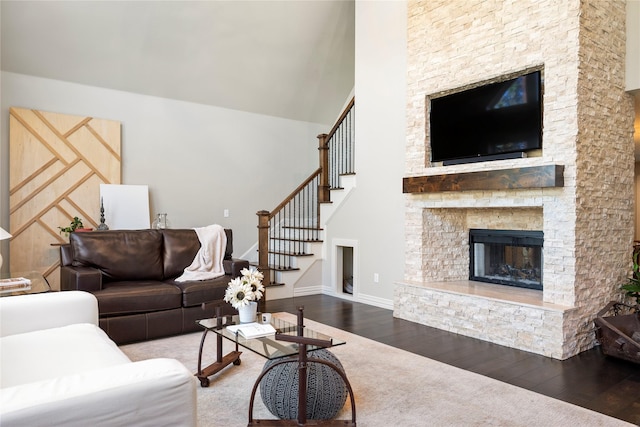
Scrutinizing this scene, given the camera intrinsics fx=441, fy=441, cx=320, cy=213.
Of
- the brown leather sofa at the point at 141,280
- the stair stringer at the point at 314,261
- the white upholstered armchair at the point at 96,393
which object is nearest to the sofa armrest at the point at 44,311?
the white upholstered armchair at the point at 96,393

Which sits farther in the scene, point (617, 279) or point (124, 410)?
point (617, 279)

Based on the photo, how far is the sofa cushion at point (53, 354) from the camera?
1.81 m

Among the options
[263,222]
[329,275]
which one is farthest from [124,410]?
[329,275]

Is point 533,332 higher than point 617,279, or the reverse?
point 617,279

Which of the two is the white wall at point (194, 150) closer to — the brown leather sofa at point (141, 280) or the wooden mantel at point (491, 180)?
the brown leather sofa at point (141, 280)

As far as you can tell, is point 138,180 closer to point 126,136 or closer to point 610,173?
point 126,136

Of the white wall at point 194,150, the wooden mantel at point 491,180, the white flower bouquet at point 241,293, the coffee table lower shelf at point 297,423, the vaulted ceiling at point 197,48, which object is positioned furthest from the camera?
the white wall at point 194,150

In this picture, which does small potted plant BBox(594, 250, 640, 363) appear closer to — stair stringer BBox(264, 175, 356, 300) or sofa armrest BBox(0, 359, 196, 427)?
stair stringer BBox(264, 175, 356, 300)

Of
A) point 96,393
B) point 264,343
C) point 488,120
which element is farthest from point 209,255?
point 96,393

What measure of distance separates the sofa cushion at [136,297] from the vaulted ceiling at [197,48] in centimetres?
301

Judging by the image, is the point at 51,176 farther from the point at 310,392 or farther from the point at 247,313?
the point at 310,392

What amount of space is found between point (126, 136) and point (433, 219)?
4.19 m

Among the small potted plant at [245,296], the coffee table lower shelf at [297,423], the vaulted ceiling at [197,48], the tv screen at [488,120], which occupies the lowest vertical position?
the coffee table lower shelf at [297,423]

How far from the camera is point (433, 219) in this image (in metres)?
4.86
